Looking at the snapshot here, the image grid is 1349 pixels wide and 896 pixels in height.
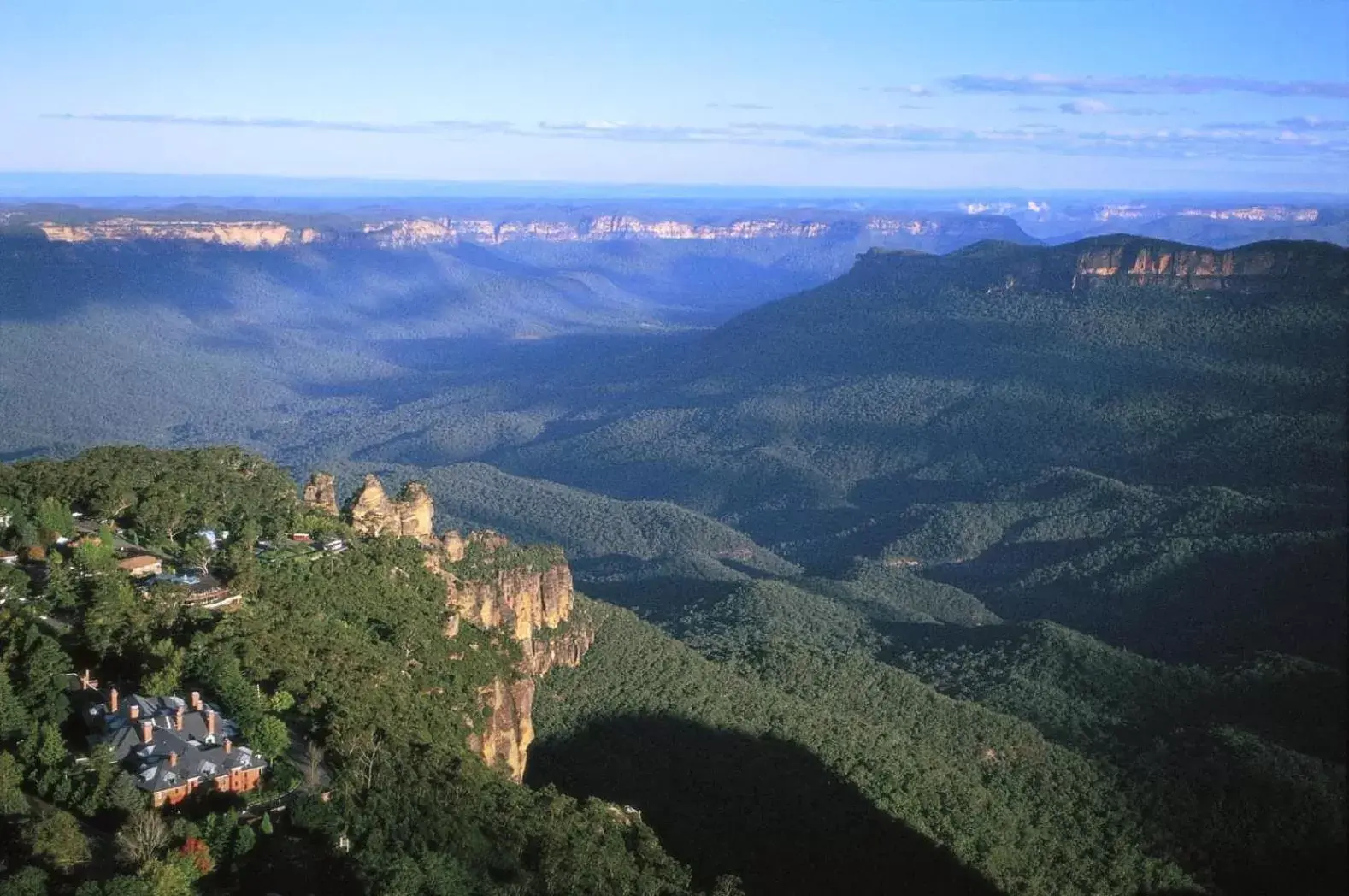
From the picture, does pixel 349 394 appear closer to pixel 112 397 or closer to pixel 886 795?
pixel 112 397

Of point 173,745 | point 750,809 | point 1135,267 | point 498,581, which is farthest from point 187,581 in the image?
point 1135,267

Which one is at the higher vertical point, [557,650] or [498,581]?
[498,581]

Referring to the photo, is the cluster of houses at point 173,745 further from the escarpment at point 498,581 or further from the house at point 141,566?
the escarpment at point 498,581

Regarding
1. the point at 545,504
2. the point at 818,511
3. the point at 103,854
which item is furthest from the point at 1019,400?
the point at 103,854

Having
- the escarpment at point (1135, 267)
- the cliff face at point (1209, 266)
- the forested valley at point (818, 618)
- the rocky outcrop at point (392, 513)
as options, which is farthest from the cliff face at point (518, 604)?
the cliff face at point (1209, 266)

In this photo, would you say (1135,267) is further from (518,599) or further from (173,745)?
(173,745)

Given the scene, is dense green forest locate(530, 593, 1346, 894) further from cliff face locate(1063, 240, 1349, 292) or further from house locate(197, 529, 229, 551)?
cliff face locate(1063, 240, 1349, 292)

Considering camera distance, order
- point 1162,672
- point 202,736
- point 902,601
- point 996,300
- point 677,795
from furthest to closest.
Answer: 1. point 996,300
2. point 902,601
3. point 1162,672
4. point 677,795
5. point 202,736
